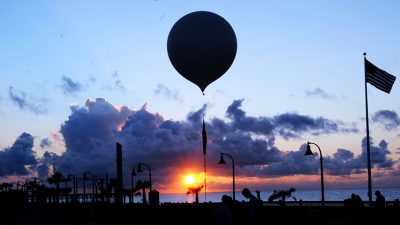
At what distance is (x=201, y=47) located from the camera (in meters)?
20.3

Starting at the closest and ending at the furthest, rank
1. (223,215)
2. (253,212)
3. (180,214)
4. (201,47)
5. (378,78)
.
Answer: (223,215), (253,212), (201,47), (378,78), (180,214)

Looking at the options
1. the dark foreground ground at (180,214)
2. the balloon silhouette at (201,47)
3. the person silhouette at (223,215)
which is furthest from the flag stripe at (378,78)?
the person silhouette at (223,215)

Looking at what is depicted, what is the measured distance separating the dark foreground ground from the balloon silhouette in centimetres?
526

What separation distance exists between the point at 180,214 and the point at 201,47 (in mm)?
16155

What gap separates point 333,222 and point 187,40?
1436 cm

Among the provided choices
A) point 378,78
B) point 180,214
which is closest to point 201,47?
point 378,78

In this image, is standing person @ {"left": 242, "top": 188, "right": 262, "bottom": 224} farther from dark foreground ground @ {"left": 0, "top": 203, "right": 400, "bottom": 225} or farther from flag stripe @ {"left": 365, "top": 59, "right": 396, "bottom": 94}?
flag stripe @ {"left": 365, "top": 59, "right": 396, "bottom": 94}

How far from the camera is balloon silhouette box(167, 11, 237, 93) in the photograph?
66.8 ft

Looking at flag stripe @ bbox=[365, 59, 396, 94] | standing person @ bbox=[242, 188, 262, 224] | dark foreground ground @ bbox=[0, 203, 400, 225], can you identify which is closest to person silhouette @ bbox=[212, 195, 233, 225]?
standing person @ bbox=[242, 188, 262, 224]

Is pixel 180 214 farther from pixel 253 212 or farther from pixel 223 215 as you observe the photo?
pixel 223 215

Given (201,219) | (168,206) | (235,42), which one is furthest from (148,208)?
(235,42)

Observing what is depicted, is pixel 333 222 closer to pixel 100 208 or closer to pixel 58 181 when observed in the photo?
pixel 100 208

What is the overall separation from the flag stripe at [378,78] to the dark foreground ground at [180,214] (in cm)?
612

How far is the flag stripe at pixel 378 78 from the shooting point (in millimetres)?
30266
